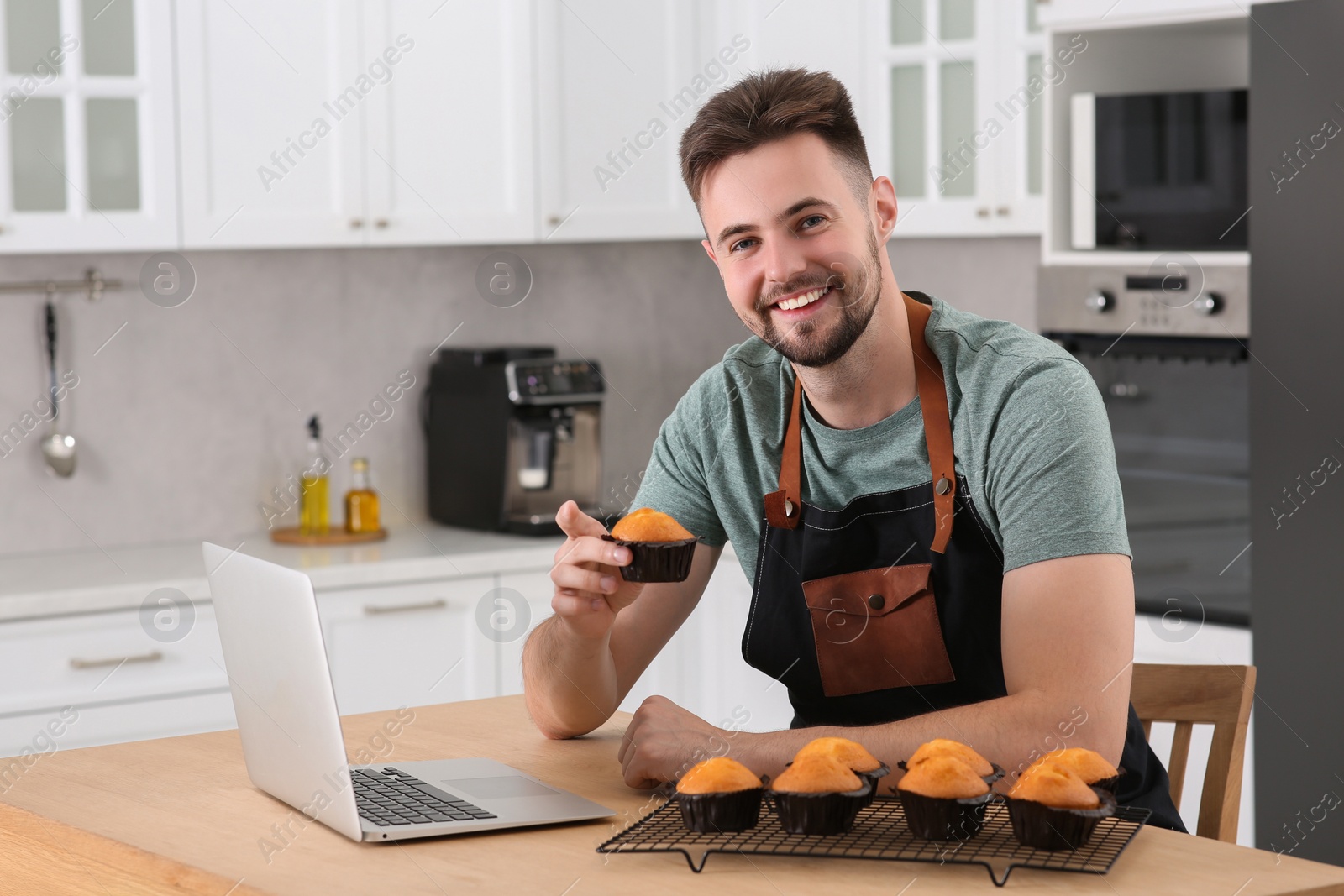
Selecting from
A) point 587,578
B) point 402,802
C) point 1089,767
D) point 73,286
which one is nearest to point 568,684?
point 587,578

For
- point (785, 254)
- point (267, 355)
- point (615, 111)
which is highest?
point (615, 111)

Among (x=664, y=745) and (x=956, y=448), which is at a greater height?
(x=956, y=448)

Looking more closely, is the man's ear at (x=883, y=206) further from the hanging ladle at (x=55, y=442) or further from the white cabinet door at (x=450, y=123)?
the hanging ladle at (x=55, y=442)

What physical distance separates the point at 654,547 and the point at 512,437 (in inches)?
89.6

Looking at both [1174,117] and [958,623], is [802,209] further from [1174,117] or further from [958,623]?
[1174,117]

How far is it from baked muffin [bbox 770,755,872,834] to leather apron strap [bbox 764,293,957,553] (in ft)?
1.74

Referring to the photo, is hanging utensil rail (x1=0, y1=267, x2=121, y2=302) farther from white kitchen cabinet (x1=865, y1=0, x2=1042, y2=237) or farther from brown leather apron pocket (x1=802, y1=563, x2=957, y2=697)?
brown leather apron pocket (x1=802, y1=563, x2=957, y2=697)

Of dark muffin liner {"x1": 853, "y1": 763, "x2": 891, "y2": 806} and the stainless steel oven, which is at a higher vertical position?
the stainless steel oven

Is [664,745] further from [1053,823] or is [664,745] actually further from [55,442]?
[55,442]

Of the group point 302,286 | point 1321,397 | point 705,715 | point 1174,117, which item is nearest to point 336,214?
point 302,286

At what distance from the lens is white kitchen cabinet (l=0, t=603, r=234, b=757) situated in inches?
120

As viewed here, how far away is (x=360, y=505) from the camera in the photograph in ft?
12.6

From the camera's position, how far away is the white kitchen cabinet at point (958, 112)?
3373mm

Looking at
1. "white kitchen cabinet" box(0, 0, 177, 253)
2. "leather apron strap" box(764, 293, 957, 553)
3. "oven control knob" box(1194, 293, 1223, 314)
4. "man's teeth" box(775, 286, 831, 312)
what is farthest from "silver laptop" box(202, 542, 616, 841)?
"white kitchen cabinet" box(0, 0, 177, 253)
